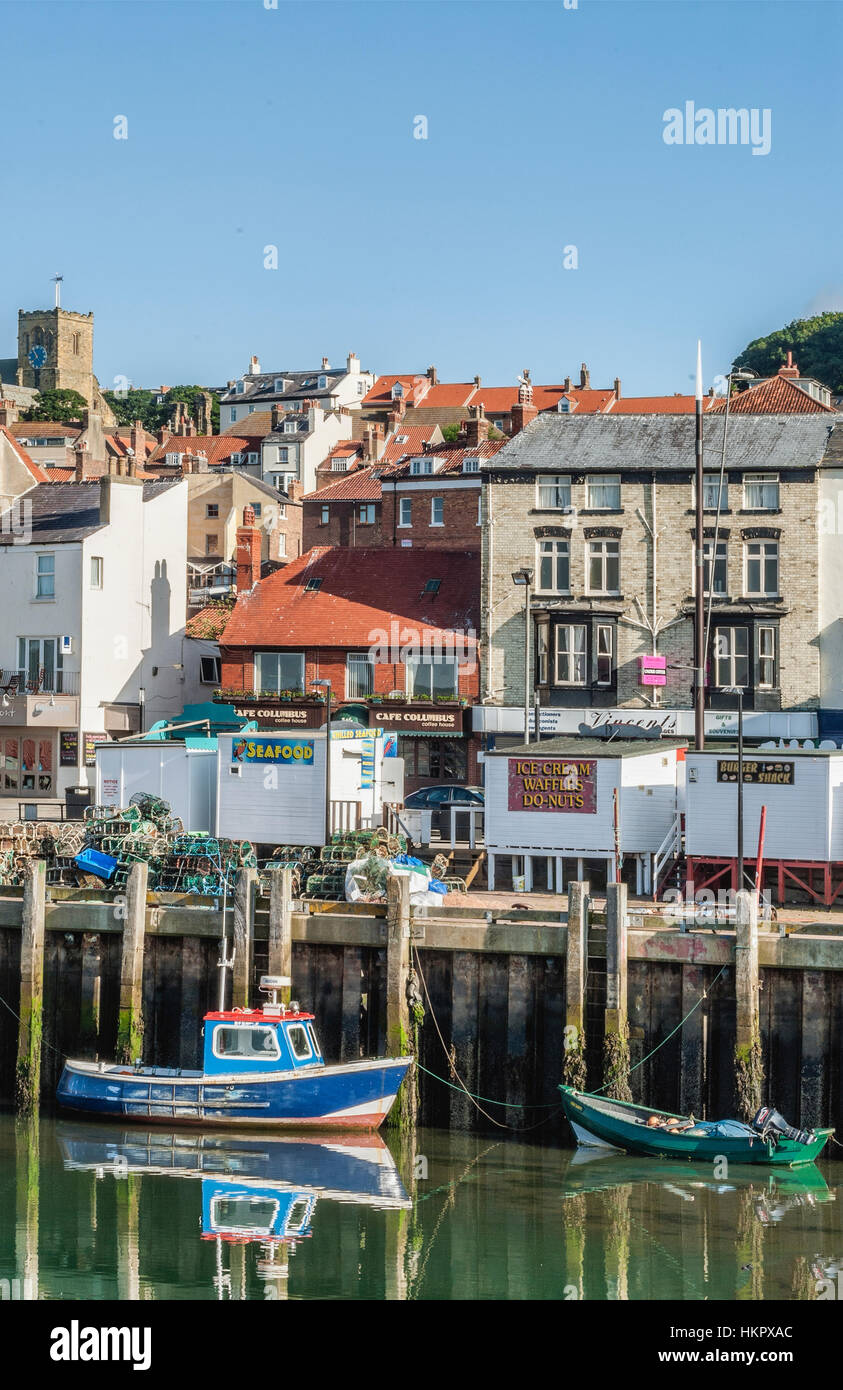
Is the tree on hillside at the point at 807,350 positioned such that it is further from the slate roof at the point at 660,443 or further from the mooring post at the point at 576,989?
the mooring post at the point at 576,989

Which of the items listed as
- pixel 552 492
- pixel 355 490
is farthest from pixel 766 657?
pixel 355 490

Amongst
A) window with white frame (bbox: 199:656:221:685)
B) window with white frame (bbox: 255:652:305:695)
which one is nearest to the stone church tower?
window with white frame (bbox: 199:656:221:685)

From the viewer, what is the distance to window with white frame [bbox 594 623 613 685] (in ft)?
184

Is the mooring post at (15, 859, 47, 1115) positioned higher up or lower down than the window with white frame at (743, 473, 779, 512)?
lower down

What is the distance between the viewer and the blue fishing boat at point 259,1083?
3178cm

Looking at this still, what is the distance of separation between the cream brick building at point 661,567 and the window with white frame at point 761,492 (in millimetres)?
41

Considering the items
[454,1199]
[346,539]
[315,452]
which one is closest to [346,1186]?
[454,1199]

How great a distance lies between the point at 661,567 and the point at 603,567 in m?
1.98

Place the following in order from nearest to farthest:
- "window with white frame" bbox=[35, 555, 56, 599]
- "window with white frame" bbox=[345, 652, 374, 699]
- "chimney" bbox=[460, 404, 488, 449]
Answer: "window with white frame" bbox=[345, 652, 374, 699]
"window with white frame" bbox=[35, 555, 56, 599]
"chimney" bbox=[460, 404, 488, 449]

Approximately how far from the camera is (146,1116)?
32781mm

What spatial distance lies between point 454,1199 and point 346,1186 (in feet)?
6.72

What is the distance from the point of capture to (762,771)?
3794 centimetres

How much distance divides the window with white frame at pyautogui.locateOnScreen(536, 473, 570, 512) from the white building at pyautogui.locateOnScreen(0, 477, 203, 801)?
15384 mm

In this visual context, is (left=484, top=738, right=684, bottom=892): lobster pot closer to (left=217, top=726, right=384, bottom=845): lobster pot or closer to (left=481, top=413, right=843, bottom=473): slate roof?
(left=217, top=726, right=384, bottom=845): lobster pot
